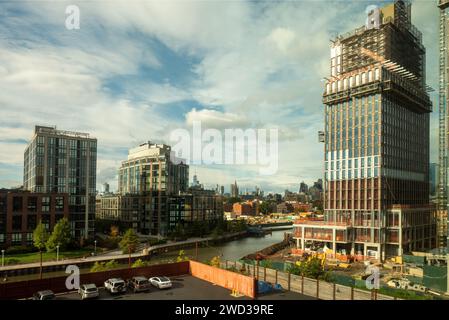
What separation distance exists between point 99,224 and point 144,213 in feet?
47.8

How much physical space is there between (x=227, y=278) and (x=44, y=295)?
12473 mm

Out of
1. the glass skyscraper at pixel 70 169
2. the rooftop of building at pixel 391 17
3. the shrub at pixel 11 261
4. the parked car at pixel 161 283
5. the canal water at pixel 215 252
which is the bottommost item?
the canal water at pixel 215 252

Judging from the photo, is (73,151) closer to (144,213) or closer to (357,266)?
(144,213)

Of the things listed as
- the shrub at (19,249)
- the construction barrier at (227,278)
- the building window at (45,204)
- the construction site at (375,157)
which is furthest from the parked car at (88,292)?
the building window at (45,204)

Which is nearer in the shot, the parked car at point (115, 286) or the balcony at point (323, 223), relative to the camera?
the parked car at point (115, 286)

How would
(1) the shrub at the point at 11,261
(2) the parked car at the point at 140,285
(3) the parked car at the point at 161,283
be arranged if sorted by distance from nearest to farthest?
(2) the parked car at the point at 140,285 < (3) the parked car at the point at 161,283 < (1) the shrub at the point at 11,261

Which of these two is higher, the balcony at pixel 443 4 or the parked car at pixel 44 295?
the balcony at pixel 443 4

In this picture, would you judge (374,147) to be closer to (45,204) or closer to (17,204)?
(45,204)

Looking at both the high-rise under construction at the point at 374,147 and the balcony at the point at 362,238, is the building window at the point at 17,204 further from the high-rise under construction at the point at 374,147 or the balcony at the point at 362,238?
the balcony at the point at 362,238

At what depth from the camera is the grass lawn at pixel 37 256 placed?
55938 millimetres

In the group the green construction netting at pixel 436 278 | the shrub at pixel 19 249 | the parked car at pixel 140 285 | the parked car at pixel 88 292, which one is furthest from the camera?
the shrub at pixel 19 249

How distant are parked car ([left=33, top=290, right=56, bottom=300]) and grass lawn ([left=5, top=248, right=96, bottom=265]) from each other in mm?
35972

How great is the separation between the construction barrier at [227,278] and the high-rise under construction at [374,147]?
149 ft

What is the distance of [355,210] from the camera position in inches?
2822
